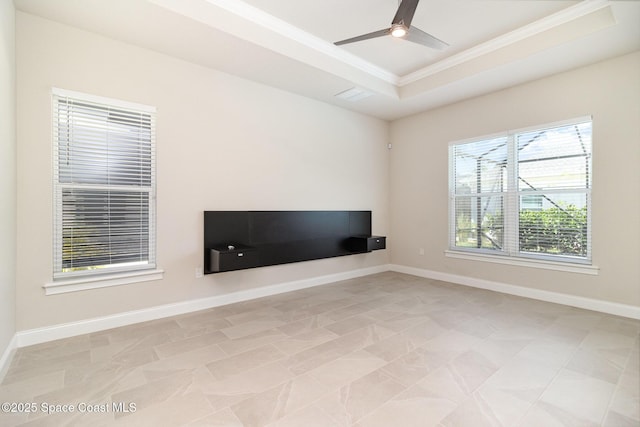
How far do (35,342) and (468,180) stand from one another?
5793 mm

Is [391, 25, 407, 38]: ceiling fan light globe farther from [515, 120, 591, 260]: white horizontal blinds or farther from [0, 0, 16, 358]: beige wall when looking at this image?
[0, 0, 16, 358]: beige wall

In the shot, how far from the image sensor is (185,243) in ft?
11.8

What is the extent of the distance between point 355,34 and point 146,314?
398 cm

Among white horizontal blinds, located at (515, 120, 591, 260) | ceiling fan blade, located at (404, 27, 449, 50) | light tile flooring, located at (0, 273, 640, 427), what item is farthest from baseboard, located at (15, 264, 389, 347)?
ceiling fan blade, located at (404, 27, 449, 50)

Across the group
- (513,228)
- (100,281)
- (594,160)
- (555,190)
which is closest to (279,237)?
(100,281)

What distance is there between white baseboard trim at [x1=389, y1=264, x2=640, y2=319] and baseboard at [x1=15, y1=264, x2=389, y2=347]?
6.51 ft

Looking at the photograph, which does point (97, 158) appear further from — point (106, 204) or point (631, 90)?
point (631, 90)

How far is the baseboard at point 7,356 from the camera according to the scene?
2.22 meters

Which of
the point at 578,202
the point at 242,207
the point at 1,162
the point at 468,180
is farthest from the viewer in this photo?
the point at 468,180

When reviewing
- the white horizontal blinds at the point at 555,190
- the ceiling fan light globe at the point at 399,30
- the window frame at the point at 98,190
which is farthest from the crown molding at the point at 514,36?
the window frame at the point at 98,190

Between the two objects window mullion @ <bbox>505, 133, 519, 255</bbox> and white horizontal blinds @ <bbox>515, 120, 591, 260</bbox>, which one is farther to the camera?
window mullion @ <bbox>505, 133, 519, 255</bbox>

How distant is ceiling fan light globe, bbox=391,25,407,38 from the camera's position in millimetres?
2632

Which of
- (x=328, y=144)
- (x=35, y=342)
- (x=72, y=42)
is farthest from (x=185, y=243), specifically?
(x=328, y=144)

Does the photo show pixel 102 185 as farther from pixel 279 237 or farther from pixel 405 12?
pixel 405 12
